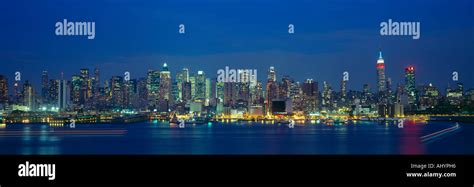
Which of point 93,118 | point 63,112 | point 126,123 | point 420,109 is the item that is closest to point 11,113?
point 63,112

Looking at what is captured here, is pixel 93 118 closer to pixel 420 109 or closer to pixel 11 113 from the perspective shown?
pixel 11 113
